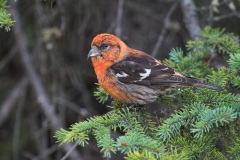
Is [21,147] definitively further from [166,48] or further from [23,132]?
[166,48]

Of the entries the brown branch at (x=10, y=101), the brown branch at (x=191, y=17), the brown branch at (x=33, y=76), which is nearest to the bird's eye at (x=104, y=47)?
the brown branch at (x=191, y=17)

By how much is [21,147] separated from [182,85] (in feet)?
11.7

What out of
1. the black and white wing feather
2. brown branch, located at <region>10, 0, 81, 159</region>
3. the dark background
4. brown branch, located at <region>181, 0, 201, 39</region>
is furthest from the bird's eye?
brown branch, located at <region>10, 0, 81, 159</region>

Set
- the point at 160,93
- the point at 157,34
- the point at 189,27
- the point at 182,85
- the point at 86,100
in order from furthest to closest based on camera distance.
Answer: the point at 157,34
the point at 86,100
the point at 189,27
the point at 160,93
the point at 182,85

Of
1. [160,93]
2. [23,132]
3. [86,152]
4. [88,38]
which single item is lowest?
[86,152]

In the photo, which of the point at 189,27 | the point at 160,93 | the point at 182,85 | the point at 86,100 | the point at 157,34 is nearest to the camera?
the point at 182,85

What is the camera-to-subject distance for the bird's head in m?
4.26

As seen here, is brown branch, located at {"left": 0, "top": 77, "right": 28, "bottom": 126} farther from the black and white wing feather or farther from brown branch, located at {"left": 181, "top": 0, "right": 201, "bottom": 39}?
brown branch, located at {"left": 181, "top": 0, "right": 201, "bottom": 39}

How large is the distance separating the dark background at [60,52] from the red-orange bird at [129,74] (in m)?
0.63

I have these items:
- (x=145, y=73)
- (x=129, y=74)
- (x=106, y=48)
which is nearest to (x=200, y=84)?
(x=145, y=73)

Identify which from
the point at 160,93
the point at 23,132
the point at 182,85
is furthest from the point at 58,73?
the point at 182,85

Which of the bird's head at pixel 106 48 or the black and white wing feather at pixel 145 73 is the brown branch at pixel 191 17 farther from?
the bird's head at pixel 106 48

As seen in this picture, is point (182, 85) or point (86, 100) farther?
point (86, 100)

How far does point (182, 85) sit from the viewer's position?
12.0 feet
